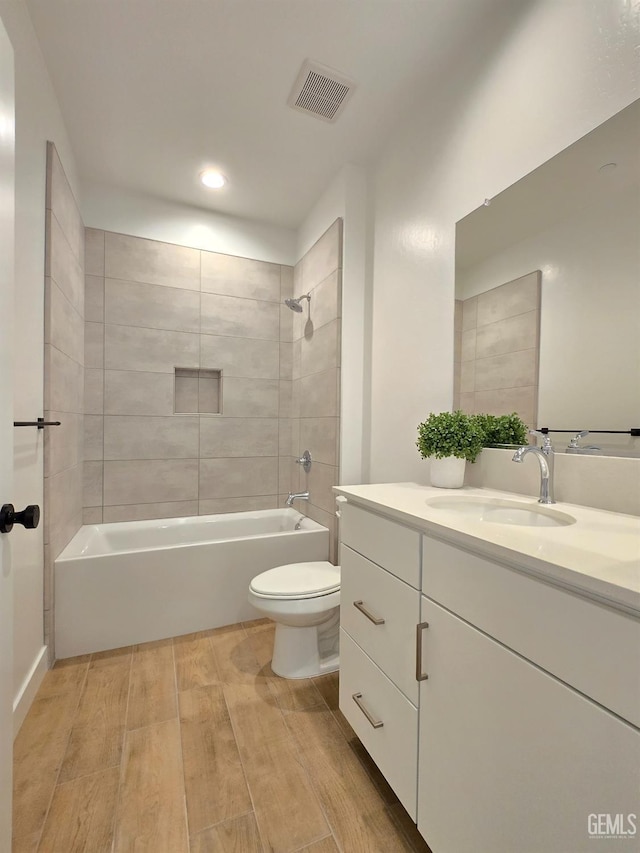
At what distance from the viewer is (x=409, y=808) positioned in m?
0.97

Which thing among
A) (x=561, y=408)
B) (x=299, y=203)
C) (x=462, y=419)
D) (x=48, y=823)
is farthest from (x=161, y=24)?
(x=48, y=823)

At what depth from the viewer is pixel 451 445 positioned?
141 centimetres

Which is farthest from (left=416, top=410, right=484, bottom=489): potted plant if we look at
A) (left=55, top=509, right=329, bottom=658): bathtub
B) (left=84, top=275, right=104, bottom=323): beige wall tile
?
(left=84, top=275, right=104, bottom=323): beige wall tile

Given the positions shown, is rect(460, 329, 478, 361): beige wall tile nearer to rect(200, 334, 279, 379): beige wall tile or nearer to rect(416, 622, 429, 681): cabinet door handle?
rect(416, 622, 429, 681): cabinet door handle

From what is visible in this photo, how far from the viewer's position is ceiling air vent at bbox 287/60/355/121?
165cm

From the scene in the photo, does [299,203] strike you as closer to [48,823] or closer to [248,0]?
[248,0]

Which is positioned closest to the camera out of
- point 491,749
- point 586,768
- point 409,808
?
point 586,768

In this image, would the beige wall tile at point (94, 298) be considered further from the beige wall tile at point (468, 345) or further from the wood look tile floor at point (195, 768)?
the beige wall tile at point (468, 345)

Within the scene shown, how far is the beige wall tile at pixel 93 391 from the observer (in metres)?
2.51

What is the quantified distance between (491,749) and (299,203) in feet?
9.70

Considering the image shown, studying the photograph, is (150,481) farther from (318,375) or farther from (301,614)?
(301,614)

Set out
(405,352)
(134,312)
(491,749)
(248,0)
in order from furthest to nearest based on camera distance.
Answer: (134,312)
(405,352)
(248,0)
(491,749)

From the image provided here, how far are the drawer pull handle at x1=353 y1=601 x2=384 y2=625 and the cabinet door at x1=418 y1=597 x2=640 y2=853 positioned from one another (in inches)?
7.7

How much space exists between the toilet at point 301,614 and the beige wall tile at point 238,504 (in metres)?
1.11
